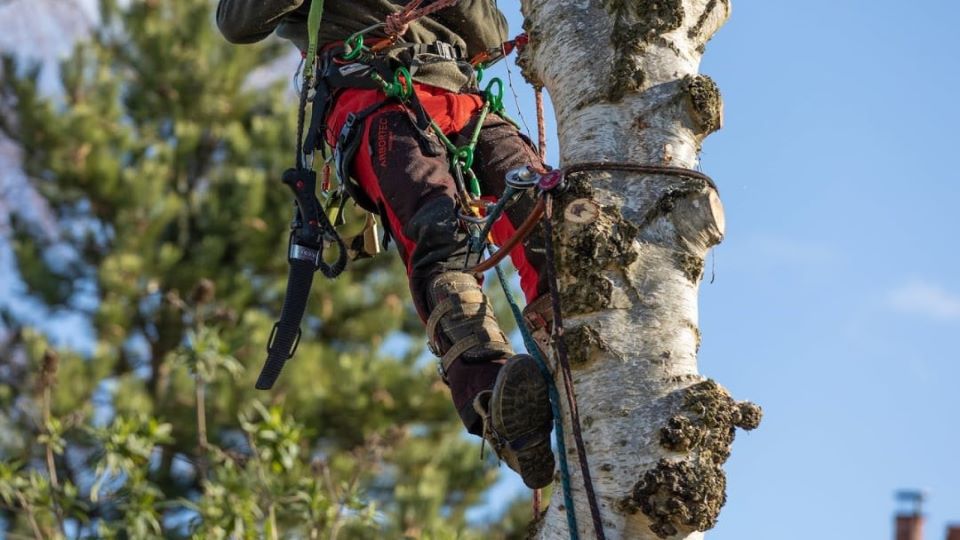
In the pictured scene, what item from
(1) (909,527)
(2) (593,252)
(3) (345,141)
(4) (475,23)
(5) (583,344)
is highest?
(4) (475,23)

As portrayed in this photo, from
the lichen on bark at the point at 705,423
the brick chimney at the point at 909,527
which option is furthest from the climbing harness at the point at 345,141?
the brick chimney at the point at 909,527

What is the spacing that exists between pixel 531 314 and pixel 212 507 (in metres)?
3.10

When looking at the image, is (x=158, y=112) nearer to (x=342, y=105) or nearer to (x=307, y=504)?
(x=307, y=504)

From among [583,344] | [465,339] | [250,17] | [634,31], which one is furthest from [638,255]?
[250,17]

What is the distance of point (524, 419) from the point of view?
8.28 feet

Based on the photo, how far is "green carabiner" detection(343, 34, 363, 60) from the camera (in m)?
3.44

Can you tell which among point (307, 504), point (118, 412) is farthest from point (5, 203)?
point (307, 504)

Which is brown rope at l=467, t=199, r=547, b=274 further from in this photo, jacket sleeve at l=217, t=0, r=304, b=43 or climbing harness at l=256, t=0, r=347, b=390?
jacket sleeve at l=217, t=0, r=304, b=43

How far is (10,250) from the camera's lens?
1180cm

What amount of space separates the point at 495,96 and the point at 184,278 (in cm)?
841

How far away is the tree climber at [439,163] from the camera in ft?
8.60

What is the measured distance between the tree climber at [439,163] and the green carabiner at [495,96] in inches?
1.2

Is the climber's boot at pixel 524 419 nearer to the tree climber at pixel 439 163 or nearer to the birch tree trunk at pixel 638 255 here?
the tree climber at pixel 439 163

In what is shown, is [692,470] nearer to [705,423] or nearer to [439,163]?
[705,423]
